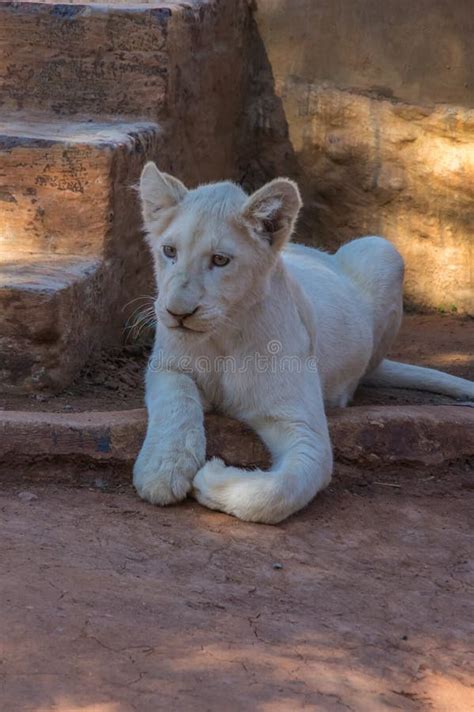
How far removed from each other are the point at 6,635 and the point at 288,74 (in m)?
6.10

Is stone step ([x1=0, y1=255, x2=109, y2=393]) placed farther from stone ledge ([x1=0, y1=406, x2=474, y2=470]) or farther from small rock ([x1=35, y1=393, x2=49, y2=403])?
stone ledge ([x1=0, y1=406, x2=474, y2=470])

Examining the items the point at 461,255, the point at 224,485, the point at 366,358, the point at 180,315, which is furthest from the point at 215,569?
the point at 461,255

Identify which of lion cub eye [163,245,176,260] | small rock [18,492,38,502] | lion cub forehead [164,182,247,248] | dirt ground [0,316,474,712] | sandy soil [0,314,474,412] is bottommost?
sandy soil [0,314,474,412]

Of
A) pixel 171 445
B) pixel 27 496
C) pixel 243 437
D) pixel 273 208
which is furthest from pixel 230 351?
pixel 27 496

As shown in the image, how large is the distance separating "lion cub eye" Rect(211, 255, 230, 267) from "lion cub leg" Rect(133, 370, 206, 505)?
62cm

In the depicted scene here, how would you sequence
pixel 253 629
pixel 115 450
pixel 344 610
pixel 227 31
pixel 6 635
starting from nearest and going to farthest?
pixel 6 635
pixel 253 629
pixel 344 610
pixel 115 450
pixel 227 31

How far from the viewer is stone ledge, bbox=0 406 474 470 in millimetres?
4863

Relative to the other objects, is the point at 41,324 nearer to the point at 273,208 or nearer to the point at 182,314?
the point at 182,314

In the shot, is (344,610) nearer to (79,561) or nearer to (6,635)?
(79,561)

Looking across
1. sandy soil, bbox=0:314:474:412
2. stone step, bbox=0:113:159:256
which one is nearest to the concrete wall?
sandy soil, bbox=0:314:474:412

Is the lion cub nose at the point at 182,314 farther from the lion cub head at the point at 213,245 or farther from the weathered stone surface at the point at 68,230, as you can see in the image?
the weathered stone surface at the point at 68,230

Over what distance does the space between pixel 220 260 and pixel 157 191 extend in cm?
48

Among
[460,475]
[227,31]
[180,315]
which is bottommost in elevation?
[460,475]

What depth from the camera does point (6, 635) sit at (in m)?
3.43
